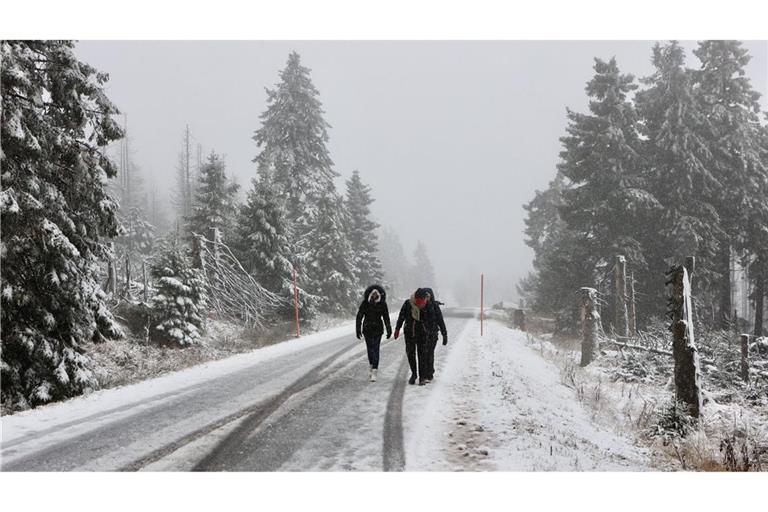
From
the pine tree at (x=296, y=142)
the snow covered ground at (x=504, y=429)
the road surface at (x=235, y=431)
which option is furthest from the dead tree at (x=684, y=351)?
the pine tree at (x=296, y=142)

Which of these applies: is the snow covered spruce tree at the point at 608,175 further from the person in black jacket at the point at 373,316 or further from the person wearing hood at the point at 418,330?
the person in black jacket at the point at 373,316

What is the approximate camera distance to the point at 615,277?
60.1 feet

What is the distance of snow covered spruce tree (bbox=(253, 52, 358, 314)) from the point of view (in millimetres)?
24438

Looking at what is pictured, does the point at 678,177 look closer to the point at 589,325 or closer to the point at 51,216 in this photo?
the point at 589,325

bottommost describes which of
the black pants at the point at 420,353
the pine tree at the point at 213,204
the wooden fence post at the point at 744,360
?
the wooden fence post at the point at 744,360

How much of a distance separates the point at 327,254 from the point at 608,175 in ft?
47.7

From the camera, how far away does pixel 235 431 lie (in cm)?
573

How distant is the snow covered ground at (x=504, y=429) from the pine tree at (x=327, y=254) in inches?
593

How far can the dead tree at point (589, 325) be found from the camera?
49.6 feet

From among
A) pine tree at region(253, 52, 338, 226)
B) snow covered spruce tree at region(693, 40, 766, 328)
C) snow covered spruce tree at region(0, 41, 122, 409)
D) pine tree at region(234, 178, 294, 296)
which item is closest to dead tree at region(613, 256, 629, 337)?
snow covered spruce tree at region(693, 40, 766, 328)

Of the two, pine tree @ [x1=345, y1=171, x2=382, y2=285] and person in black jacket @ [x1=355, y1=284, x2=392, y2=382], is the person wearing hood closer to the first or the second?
person in black jacket @ [x1=355, y1=284, x2=392, y2=382]

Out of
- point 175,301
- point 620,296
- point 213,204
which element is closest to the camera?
point 175,301

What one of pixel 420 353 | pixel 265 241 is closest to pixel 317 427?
pixel 420 353

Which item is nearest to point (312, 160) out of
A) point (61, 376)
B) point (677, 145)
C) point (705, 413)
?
point (677, 145)
